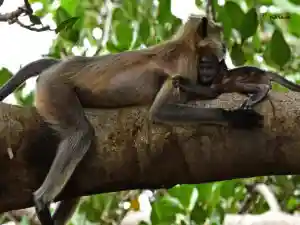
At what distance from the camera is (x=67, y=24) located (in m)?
1.47

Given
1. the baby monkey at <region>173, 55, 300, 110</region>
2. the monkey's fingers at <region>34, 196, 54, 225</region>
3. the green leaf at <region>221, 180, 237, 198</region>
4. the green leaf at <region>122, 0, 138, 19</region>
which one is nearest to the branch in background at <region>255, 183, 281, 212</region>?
the green leaf at <region>221, 180, 237, 198</region>

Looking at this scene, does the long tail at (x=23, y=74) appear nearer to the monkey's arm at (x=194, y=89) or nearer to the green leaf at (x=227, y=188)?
the monkey's arm at (x=194, y=89)

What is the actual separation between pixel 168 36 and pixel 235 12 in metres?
0.35

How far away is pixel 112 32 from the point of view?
176cm

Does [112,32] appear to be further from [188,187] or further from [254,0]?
[188,187]

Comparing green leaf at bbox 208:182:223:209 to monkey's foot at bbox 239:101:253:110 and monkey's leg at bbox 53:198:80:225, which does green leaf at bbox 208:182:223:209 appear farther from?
monkey's foot at bbox 239:101:253:110

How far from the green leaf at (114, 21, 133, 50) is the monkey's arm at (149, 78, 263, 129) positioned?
38 centimetres

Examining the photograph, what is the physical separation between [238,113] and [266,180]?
0.91m

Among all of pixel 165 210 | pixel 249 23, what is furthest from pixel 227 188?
pixel 249 23

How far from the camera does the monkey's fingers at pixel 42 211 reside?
108cm

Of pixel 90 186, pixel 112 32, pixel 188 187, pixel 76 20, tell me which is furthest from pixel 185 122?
pixel 112 32

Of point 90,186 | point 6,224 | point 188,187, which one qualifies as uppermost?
point 90,186

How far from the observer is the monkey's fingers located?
108cm

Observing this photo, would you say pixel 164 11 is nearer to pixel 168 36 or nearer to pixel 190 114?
pixel 168 36
